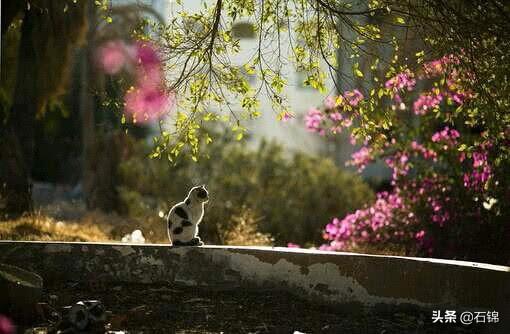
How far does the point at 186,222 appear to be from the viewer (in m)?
7.32

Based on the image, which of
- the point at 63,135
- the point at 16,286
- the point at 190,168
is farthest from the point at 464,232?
the point at 63,135

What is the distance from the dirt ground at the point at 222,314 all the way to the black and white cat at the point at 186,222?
50cm

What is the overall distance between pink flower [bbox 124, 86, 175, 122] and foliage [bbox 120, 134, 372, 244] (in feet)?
27.6

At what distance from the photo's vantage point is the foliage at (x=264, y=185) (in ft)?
54.3

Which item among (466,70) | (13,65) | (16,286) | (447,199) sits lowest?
(16,286)

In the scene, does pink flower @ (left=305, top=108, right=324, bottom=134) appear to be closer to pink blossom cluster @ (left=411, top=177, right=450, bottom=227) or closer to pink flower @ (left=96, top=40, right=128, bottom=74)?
pink blossom cluster @ (left=411, top=177, right=450, bottom=227)

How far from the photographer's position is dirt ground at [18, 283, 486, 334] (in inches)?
224

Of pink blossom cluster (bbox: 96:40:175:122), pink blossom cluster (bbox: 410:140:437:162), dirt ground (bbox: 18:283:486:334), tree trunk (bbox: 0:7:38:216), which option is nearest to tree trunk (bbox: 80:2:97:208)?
tree trunk (bbox: 0:7:38:216)

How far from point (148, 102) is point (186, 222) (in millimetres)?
1132

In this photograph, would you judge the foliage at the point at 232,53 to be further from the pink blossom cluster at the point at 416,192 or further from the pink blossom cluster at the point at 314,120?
the pink blossom cluster at the point at 314,120

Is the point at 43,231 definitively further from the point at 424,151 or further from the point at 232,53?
the point at 424,151

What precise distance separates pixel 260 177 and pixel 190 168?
1.54m

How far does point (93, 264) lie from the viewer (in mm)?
7152

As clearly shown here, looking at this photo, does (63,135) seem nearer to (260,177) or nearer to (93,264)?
(260,177)
